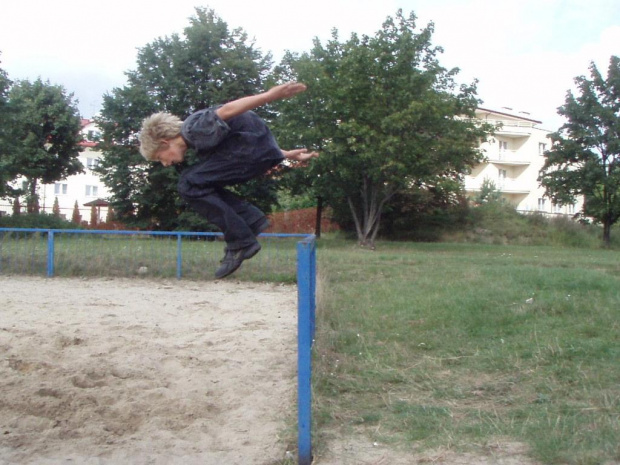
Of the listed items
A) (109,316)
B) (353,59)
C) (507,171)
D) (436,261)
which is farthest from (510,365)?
(507,171)

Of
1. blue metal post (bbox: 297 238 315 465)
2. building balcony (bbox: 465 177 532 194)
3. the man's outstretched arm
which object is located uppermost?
building balcony (bbox: 465 177 532 194)

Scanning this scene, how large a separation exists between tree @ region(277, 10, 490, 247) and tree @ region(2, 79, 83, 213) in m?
12.8

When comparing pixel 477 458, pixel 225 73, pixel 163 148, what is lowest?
pixel 477 458

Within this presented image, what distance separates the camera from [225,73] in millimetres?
20703

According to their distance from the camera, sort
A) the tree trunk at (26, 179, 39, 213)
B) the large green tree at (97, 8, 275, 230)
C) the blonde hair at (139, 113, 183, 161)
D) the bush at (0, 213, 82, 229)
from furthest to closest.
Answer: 1. the tree trunk at (26, 179, 39, 213)
2. the bush at (0, 213, 82, 229)
3. the large green tree at (97, 8, 275, 230)
4. the blonde hair at (139, 113, 183, 161)

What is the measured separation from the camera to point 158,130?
3846 mm

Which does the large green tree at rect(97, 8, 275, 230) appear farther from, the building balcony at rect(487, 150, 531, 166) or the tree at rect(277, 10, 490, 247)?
the building balcony at rect(487, 150, 531, 166)

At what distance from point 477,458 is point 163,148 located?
2709mm

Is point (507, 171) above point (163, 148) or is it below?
above

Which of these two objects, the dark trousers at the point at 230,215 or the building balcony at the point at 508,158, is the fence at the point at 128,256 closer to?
the dark trousers at the point at 230,215

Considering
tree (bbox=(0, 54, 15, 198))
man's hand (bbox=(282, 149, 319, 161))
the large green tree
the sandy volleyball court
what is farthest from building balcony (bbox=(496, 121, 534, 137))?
man's hand (bbox=(282, 149, 319, 161))

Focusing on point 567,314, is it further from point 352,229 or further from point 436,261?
point 352,229

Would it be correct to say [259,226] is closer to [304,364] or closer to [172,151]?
[172,151]

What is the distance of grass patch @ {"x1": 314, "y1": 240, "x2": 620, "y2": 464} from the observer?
453 centimetres
